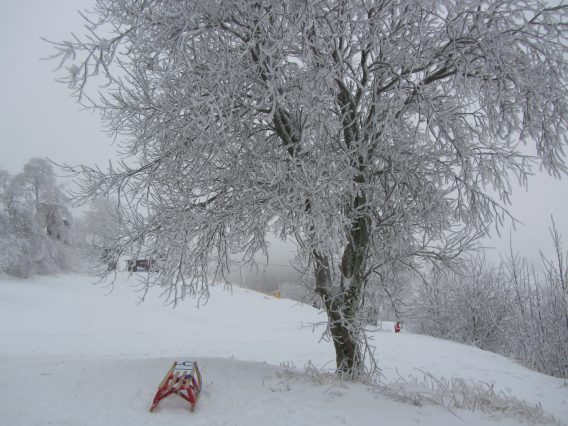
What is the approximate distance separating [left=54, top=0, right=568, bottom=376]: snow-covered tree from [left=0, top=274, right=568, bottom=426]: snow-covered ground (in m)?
1.24

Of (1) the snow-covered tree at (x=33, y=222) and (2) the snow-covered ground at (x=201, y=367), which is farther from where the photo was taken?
(1) the snow-covered tree at (x=33, y=222)

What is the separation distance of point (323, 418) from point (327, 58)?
12.2ft

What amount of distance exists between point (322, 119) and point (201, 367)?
13.8 ft

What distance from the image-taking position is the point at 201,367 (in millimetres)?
5598

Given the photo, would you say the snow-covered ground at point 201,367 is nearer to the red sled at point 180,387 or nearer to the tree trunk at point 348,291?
the red sled at point 180,387

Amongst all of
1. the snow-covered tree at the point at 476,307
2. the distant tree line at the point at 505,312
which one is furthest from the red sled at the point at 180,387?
the snow-covered tree at the point at 476,307

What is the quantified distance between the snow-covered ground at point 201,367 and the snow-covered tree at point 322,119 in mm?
1241

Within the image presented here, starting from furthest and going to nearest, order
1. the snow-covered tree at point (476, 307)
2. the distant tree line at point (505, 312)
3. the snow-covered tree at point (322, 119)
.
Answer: the snow-covered tree at point (476, 307) < the distant tree line at point (505, 312) < the snow-covered tree at point (322, 119)

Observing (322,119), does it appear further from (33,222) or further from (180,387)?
(33,222)

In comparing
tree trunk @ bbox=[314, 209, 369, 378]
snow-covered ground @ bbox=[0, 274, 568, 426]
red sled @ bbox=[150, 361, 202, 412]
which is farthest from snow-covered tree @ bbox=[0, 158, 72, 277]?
tree trunk @ bbox=[314, 209, 369, 378]

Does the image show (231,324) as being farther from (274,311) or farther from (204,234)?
(204,234)

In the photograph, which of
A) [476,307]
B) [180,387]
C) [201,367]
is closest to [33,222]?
[201,367]

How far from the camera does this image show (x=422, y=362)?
1018cm

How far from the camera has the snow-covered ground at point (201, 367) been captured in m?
3.80
